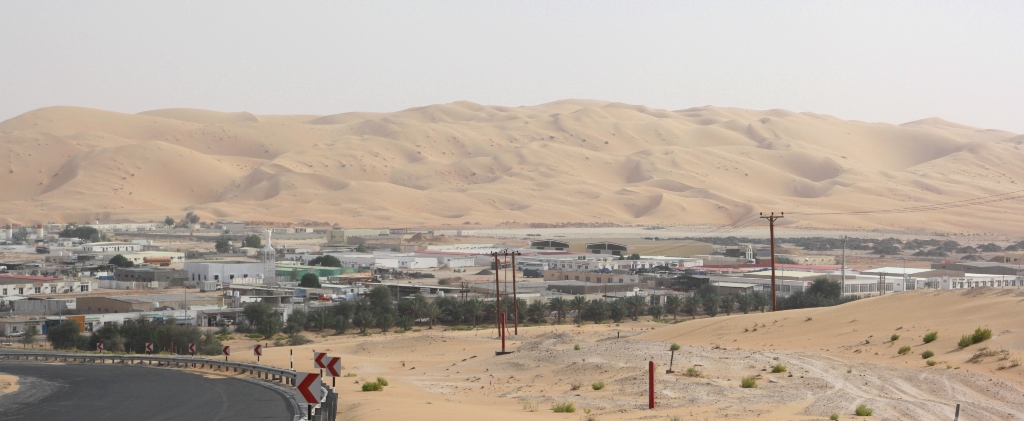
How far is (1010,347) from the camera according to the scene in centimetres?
1998

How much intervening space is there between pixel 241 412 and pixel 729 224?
134 metres

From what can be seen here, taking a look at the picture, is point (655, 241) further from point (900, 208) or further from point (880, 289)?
point (900, 208)

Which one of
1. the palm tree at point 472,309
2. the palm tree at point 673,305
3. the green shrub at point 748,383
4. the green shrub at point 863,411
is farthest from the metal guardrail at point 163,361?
the palm tree at point 673,305

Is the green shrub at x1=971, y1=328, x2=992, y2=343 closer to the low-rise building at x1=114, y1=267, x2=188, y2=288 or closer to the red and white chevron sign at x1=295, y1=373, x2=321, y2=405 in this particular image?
the red and white chevron sign at x1=295, y1=373, x2=321, y2=405

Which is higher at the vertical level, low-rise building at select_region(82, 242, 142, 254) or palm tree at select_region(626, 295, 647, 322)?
low-rise building at select_region(82, 242, 142, 254)

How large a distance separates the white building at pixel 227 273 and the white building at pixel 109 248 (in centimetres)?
2264

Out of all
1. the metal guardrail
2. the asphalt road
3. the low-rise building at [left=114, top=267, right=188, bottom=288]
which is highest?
the low-rise building at [left=114, top=267, right=188, bottom=288]

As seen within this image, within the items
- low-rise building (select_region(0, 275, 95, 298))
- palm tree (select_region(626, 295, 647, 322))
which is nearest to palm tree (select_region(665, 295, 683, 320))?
palm tree (select_region(626, 295, 647, 322))

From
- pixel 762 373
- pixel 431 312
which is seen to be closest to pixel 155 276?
pixel 431 312

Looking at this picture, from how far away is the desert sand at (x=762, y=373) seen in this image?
54.0ft

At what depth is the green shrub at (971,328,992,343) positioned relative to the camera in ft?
67.9

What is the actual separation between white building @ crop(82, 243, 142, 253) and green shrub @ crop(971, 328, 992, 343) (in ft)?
265

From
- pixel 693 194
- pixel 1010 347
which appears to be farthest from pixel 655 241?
pixel 1010 347

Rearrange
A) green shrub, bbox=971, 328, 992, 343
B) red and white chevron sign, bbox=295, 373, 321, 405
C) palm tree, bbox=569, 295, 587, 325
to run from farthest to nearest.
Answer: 1. palm tree, bbox=569, 295, 587, 325
2. green shrub, bbox=971, 328, 992, 343
3. red and white chevron sign, bbox=295, 373, 321, 405
